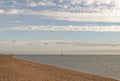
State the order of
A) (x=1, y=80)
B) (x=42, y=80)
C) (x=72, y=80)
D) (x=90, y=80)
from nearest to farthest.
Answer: (x=1, y=80) → (x=42, y=80) → (x=72, y=80) → (x=90, y=80)

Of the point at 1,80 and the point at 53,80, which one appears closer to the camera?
the point at 1,80

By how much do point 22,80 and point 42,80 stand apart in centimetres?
293

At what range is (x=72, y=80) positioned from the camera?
3694 cm

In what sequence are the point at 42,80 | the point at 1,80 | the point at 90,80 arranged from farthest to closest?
the point at 90,80 → the point at 42,80 → the point at 1,80

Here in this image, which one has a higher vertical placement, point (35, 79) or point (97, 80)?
point (35, 79)

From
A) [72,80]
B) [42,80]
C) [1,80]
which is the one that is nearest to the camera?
[1,80]

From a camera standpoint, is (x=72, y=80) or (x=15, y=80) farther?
(x=72, y=80)

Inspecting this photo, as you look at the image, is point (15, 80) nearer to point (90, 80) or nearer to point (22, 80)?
point (22, 80)

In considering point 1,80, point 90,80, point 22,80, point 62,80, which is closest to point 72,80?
point 62,80

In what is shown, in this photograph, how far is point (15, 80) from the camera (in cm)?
3197

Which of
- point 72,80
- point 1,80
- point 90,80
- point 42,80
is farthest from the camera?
point 90,80

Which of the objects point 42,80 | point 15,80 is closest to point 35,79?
point 42,80

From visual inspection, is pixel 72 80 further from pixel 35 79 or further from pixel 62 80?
pixel 35 79

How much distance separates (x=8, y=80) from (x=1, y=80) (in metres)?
0.76
